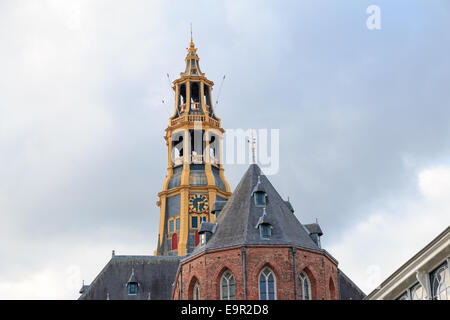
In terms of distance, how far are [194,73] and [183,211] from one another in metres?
20.7

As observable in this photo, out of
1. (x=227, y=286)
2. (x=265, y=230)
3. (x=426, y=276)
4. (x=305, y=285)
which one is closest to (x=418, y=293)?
(x=426, y=276)

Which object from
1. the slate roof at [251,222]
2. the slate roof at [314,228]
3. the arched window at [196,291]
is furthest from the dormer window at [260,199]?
the arched window at [196,291]

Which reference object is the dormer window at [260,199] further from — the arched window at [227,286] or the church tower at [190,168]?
the church tower at [190,168]

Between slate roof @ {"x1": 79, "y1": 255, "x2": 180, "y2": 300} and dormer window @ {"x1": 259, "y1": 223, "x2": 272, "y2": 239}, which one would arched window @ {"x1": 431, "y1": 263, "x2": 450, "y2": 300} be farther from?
slate roof @ {"x1": 79, "y1": 255, "x2": 180, "y2": 300}

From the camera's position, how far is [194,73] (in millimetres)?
107438

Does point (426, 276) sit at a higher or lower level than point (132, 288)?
lower

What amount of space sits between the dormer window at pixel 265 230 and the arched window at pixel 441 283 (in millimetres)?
20153

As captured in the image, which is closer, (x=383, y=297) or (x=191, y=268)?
(x=383, y=297)

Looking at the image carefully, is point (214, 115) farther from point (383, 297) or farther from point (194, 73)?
point (383, 297)

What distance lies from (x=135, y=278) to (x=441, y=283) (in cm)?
4067

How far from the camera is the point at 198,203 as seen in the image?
96.8m

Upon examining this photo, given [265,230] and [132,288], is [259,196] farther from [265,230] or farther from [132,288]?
[132,288]

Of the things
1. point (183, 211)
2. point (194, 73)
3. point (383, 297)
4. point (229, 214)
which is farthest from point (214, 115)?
point (383, 297)
